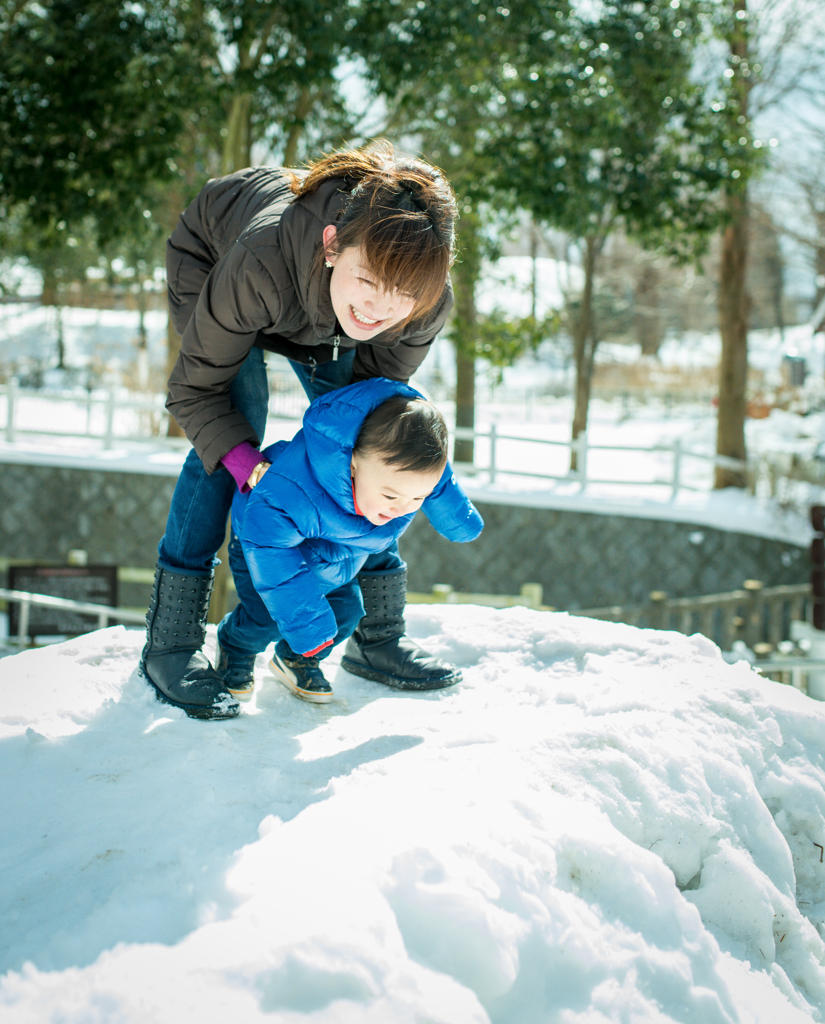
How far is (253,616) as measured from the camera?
2.06m

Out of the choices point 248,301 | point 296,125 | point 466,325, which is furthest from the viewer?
point 466,325

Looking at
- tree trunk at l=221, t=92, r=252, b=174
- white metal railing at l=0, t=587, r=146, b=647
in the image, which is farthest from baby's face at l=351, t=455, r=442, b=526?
tree trunk at l=221, t=92, r=252, b=174

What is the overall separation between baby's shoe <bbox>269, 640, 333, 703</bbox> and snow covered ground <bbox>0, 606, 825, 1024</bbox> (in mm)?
39

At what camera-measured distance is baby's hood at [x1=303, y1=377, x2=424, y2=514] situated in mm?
1846

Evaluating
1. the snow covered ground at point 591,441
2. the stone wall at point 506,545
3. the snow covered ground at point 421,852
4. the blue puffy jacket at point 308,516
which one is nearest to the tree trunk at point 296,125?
the stone wall at point 506,545

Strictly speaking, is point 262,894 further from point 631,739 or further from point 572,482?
point 572,482

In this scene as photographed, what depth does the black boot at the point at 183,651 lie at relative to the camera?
6.21 feet

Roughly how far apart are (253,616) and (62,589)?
622cm

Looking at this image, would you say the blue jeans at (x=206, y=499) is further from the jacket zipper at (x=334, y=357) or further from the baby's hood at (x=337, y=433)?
the baby's hood at (x=337, y=433)

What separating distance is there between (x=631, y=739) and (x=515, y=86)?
671 centimetres

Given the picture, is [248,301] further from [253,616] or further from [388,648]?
[388,648]

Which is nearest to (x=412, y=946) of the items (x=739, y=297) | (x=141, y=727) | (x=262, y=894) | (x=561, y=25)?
(x=262, y=894)

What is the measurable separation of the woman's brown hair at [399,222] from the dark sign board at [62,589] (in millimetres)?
6117

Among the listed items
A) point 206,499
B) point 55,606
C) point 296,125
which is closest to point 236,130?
point 296,125
